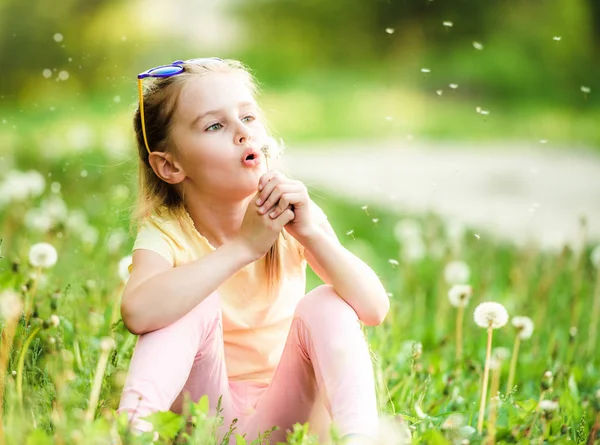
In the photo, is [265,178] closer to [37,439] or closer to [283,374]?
[283,374]

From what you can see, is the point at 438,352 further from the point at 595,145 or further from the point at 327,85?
the point at 327,85

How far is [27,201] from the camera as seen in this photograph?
118 inches

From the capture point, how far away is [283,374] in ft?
5.72

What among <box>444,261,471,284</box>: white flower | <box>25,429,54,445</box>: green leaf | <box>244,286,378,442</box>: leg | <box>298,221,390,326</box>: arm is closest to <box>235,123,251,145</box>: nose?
<box>298,221,390,326</box>: arm

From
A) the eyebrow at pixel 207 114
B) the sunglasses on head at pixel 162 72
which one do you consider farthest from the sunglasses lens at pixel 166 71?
the eyebrow at pixel 207 114

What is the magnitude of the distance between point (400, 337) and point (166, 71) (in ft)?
3.61

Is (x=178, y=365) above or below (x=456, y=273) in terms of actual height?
above

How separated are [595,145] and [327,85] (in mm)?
4252

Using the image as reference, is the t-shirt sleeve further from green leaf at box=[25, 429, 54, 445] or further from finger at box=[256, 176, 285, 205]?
green leaf at box=[25, 429, 54, 445]

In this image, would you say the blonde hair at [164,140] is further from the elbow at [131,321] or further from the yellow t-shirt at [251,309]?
the elbow at [131,321]

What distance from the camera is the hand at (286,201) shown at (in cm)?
170

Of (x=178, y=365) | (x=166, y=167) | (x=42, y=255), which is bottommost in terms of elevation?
(x=42, y=255)

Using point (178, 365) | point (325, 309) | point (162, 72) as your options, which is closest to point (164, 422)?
point (178, 365)

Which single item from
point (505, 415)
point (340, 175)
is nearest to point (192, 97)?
point (505, 415)
